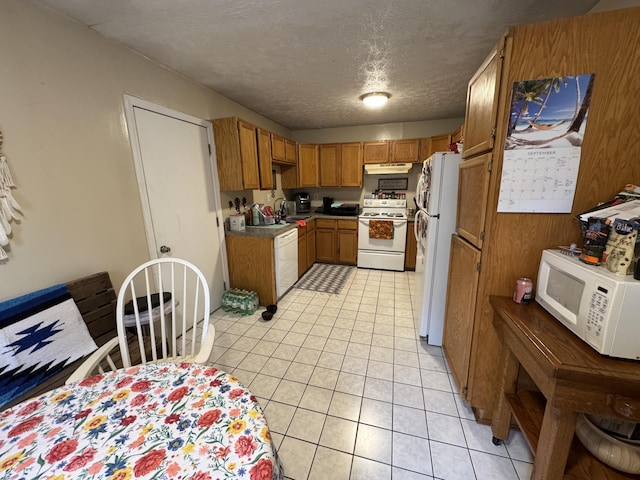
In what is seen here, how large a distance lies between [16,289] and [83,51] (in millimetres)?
1482

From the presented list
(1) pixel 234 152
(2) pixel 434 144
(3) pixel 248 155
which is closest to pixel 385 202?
(2) pixel 434 144

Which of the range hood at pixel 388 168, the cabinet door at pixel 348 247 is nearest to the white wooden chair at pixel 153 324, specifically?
the cabinet door at pixel 348 247

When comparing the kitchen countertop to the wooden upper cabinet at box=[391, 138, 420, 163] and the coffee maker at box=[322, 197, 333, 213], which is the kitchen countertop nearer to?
the coffee maker at box=[322, 197, 333, 213]

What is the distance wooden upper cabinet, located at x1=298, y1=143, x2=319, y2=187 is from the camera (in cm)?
433

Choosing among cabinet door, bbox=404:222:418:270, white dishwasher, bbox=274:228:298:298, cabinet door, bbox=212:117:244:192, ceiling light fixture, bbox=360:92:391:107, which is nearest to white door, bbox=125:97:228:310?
cabinet door, bbox=212:117:244:192

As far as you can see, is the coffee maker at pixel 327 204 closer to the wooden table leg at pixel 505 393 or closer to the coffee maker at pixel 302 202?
the coffee maker at pixel 302 202

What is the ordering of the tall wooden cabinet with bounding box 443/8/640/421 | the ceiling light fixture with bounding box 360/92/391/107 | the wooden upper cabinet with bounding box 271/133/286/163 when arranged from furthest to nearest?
1. the wooden upper cabinet with bounding box 271/133/286/163
2. the ceiling light fixture with bounding box 360/92/391/107
3. the tall wooden cabinet with bounding box 443/8/640/421

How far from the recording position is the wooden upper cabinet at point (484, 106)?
1.19 m

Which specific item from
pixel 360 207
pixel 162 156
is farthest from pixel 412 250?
pixel 162 156

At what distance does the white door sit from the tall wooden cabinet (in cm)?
236

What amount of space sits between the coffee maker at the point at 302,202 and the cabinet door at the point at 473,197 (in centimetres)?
309

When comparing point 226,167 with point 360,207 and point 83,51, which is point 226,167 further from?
point 360,207

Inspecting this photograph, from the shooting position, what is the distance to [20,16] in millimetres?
1319

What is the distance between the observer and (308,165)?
4.44m
